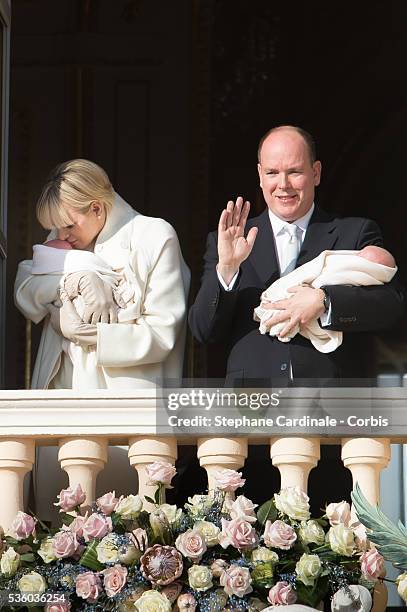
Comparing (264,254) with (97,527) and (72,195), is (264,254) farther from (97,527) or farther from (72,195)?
(97,527)

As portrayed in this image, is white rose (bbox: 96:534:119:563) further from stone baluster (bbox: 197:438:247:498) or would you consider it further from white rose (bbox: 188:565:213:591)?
stone baluster (bbox: 197:438:247:498)

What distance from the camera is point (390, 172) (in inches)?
328

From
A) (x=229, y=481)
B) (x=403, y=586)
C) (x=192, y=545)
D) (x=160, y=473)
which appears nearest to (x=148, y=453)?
(x=160, y=473)

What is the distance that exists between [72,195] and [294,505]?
1.58m

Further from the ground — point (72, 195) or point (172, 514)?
point (72, 195)

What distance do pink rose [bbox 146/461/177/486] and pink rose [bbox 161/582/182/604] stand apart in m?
0.31

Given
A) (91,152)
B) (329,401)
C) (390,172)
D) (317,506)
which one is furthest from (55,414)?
(390,172)

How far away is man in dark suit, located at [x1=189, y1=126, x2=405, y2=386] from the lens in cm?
638

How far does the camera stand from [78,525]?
5723 mm

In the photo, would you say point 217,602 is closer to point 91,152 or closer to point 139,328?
point 139,328

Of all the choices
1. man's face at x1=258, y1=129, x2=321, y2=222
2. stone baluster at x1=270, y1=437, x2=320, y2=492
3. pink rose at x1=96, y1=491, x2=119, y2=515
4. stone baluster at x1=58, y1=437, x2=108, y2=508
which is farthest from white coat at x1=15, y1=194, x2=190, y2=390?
pink rose at x1=96, y1=491, x2=119, y2=515

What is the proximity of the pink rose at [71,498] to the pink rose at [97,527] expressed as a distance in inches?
4.5

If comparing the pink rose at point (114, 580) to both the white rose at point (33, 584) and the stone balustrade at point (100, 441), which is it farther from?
the stone balustrade at point (100, 441)

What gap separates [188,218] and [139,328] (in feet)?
5.93
